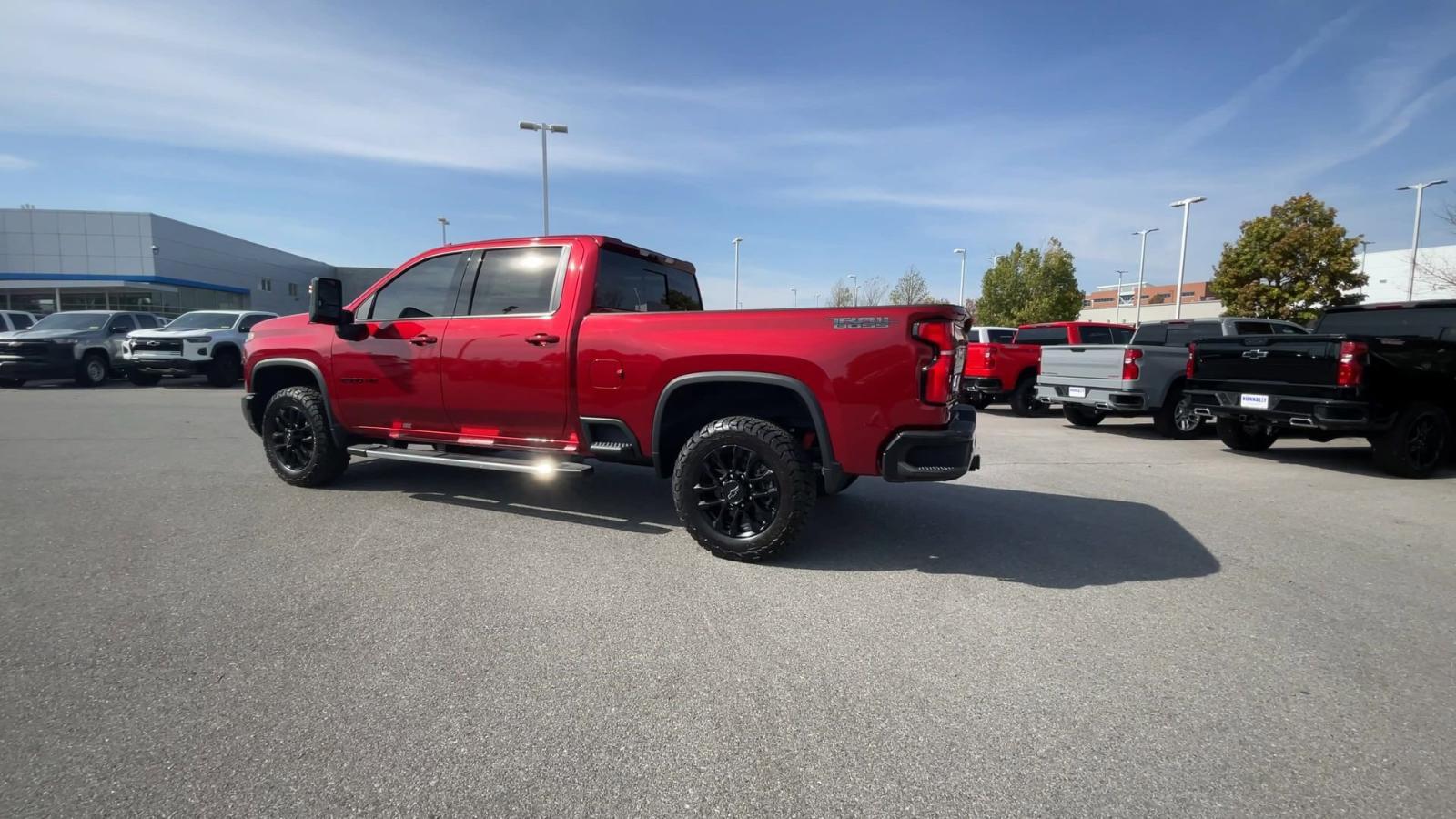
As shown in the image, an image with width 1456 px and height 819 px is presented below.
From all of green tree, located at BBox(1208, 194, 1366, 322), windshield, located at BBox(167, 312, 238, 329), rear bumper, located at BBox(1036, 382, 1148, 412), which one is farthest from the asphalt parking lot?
green tree, located at BBox(1208, 194, 1366, 322)

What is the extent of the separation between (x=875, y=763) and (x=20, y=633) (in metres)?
3.65

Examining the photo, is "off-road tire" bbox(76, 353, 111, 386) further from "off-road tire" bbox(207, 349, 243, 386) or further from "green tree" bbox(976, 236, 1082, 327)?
"green tree" bbox(976, 236, 1082, 327)

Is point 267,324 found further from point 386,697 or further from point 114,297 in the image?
point 114,297

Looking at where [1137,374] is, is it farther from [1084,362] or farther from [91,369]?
[91,369]

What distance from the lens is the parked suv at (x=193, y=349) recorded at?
15484mm

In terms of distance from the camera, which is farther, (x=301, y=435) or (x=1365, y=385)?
(x=1365, y=385)

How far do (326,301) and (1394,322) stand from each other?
36.5ft

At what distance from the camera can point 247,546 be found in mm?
4305

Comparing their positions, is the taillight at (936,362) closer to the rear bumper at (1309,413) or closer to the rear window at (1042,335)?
the rear bumper at (1309,413)

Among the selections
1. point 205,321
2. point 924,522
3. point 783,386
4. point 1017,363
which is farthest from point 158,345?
point 1017,363

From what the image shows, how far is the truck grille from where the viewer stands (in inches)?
609

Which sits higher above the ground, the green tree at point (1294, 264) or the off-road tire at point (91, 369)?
the green tree at point (1294, 264)

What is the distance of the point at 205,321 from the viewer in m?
16.8

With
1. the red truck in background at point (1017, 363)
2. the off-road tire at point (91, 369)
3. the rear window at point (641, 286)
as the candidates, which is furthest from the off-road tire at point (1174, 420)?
the off-road tire at point (91, 369)
